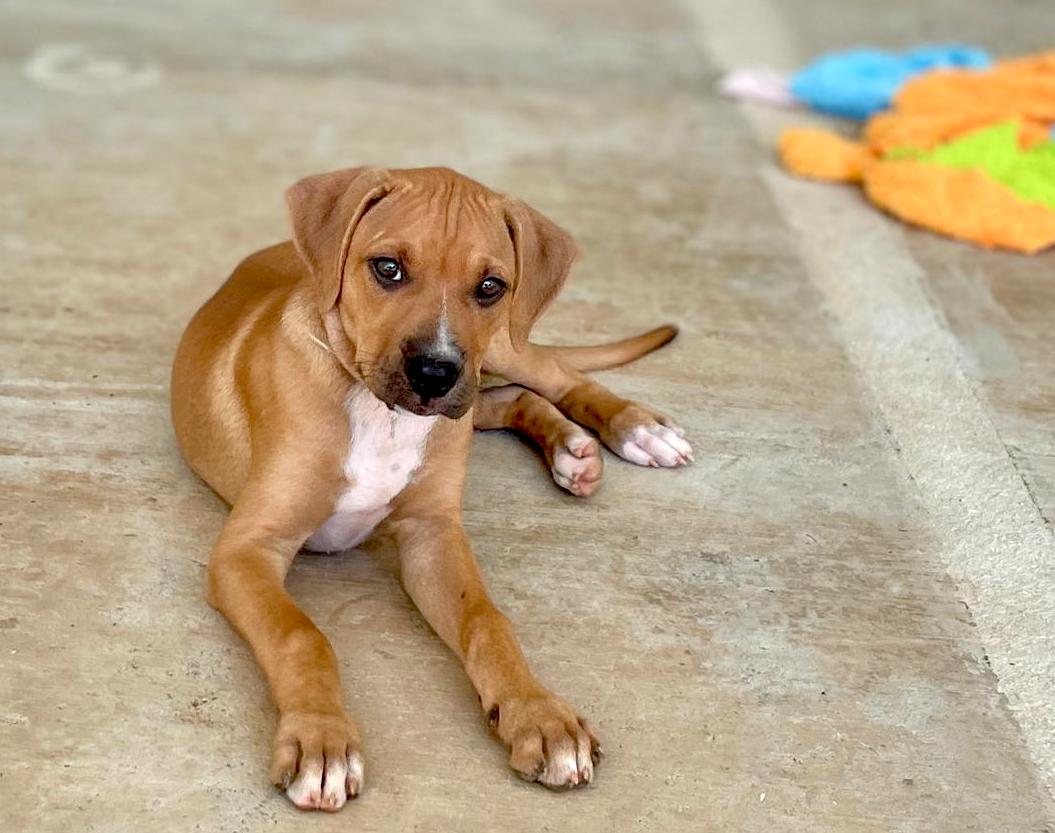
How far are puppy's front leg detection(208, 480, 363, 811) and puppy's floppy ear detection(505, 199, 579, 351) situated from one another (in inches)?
30.8

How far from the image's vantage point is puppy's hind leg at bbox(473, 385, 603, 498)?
4840 millimetres

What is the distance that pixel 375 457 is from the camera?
4.24m

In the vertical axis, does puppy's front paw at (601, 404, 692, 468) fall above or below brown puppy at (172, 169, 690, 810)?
below

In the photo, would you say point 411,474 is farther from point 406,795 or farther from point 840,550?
point 840,550

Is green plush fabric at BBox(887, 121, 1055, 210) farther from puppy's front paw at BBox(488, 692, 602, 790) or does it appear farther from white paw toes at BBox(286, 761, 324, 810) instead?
white paw toes at BBox(286, 761, 324, 810)

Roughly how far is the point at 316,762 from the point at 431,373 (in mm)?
1009

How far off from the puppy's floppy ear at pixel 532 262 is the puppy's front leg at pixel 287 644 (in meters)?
0.78

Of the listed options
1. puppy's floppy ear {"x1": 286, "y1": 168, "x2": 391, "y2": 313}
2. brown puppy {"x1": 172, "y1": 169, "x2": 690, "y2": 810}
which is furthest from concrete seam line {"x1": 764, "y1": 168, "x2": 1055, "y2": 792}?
puppy's floppy ear {"x1": 286, "y1": 168, "x2": 391, "y2": 313}

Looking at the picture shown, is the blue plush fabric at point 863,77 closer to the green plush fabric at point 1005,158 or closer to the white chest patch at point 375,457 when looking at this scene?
the green plush fabric at point 1005,158

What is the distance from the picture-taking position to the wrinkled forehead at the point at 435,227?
3979 millimetres

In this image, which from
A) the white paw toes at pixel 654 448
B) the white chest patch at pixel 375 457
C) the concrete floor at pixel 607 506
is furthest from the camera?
the white paw toes at pixel 654 448

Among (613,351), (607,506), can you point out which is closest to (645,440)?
(607,506)

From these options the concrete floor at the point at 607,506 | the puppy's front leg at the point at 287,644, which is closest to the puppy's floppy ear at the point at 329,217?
the puppy's front leg at the point at 287,644

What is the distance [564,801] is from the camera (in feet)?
11.8
